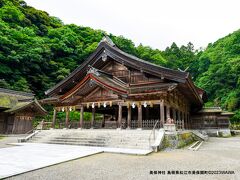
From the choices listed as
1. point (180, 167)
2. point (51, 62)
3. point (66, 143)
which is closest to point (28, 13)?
point (51, 62)

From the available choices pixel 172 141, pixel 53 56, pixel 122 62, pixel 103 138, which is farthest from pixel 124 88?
pixel 53 56

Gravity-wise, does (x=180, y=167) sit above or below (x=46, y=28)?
below

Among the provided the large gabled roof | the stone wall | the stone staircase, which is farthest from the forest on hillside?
the stone wall

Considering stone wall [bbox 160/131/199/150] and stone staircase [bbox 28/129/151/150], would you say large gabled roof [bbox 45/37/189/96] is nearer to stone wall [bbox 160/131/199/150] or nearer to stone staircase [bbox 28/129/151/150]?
stone wall [bbox 160/131/199/150]

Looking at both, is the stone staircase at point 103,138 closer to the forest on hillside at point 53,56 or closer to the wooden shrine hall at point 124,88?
the wooden shrine hall at point 124,88

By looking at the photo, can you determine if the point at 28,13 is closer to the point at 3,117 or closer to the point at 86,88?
the point at 3,117

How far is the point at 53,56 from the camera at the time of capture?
43.1 m

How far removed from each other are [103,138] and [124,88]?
3.86 meters

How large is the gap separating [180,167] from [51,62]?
38.6m

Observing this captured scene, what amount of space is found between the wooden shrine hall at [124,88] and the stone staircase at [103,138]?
4.95ft

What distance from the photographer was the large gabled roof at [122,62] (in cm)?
1344

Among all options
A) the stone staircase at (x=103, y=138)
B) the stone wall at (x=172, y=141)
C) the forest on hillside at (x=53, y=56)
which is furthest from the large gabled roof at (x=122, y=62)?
the forest on hillside at (x=53, y=56)

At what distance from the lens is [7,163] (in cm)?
657

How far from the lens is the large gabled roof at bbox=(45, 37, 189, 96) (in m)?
13.4
